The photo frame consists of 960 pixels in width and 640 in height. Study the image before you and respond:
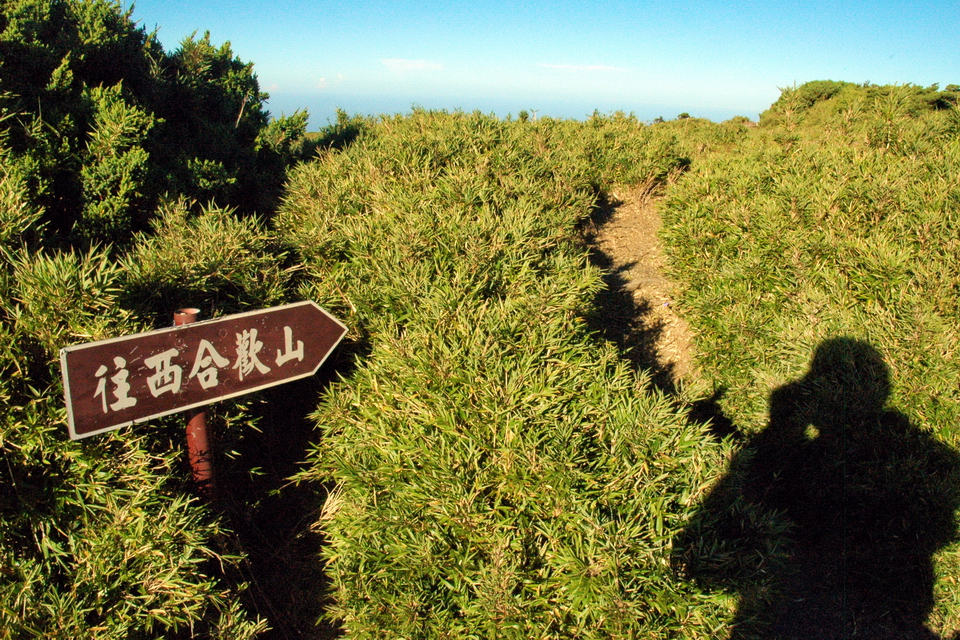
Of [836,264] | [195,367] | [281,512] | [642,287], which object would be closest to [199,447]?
[195,367]

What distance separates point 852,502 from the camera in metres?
4.30

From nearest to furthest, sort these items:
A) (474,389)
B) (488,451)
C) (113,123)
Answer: (488,451)
(474,389)
(113,123)

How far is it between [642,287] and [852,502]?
3.61 metres

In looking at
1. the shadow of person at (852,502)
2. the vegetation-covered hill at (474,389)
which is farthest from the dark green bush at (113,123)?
the shadow of person at (852,502)

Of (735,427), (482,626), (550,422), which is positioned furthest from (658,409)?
(735,427)

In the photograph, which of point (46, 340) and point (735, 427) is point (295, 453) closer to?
point (46, 340)

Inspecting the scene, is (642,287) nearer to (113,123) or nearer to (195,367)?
(195,367)

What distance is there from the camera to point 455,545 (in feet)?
8.86

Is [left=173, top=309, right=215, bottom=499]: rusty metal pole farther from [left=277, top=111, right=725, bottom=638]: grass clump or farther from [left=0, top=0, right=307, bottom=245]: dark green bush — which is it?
[left=0, top=0, right=307, bottom=245]: dark green bush

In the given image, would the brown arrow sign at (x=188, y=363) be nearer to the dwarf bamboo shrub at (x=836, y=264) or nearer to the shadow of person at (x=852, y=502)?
the shadow of person at (x=852, y=502)

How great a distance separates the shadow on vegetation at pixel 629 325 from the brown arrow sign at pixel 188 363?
384cm

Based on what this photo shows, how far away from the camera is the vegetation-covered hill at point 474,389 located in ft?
8.11

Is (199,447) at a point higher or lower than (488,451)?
higher

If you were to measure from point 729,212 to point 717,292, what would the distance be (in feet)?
4.36
